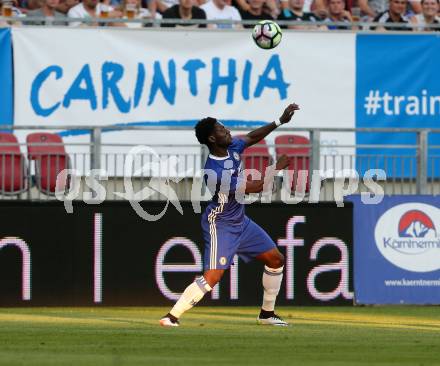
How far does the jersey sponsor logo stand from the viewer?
18.1m

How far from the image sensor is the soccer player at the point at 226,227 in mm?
13922

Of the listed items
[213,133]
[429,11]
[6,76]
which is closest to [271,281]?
[213,133]

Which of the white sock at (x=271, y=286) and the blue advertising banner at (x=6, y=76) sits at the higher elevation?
the blue advertising banner at (x=6, y=76)

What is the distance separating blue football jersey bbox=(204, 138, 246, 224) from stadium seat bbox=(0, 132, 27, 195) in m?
4.07

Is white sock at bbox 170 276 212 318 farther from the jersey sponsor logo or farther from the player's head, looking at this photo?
the jersey sponsor logo

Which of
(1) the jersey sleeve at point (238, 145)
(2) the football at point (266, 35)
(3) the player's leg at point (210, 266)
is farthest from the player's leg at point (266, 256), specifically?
(2) the football at point (266, 35)

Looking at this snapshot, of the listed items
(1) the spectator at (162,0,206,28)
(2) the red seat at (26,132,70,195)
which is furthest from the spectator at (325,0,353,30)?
(2) the red seat at (26,132,70,195)

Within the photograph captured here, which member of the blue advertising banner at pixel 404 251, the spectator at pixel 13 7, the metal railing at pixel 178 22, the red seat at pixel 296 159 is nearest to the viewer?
the red seat at pixel 296 159

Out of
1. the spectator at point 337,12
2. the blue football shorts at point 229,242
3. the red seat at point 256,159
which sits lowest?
the blue football shorts at point 229,242

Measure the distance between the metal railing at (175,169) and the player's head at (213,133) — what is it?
338 cm

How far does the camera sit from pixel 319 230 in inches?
701

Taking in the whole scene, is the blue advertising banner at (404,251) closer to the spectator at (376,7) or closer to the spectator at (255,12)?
the spectator at (255,12)

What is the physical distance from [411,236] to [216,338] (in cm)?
605

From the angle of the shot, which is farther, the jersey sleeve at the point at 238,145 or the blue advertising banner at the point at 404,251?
the blue advertising banner at the point at 404,251
